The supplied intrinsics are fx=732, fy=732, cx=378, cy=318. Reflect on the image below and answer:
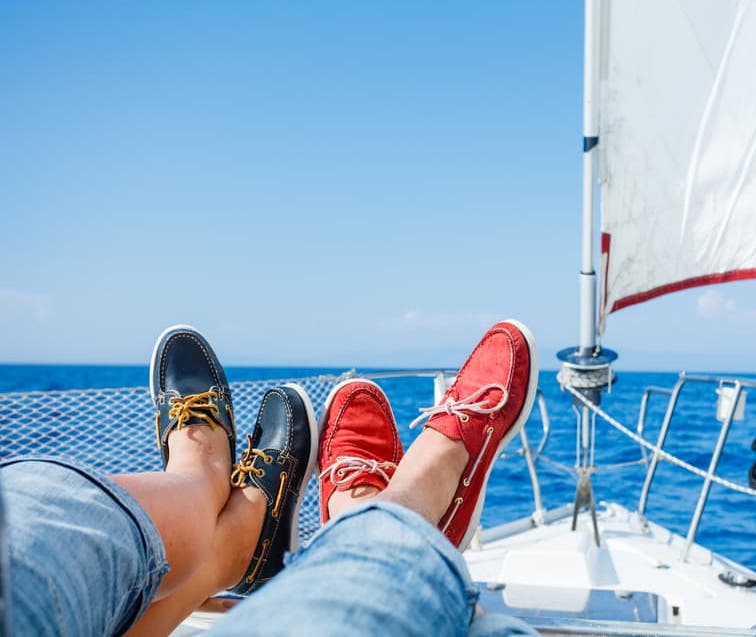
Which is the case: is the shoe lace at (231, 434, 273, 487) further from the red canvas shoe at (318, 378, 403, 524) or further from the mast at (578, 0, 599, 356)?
the mast at (578, 0, 599, 356)

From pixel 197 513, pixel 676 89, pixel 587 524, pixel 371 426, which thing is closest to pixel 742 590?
pixel 587 524

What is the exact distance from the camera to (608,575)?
84.0 inches

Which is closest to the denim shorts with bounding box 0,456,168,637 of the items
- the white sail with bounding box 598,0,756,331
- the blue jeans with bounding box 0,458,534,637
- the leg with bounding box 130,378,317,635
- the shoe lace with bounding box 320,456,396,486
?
the blue jeans with bounding box 0,458,534,637

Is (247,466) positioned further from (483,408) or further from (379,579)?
(379,579)

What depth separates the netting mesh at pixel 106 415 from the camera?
1664 millimetres

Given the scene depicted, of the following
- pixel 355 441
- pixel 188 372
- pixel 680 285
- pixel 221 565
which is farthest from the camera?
pixel 680 285

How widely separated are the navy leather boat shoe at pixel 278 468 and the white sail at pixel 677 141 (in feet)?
3.54

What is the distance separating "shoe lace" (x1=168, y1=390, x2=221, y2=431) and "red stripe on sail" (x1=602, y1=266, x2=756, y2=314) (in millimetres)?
1300

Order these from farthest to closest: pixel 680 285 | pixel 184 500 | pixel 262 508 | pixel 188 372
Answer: pixel 680 285
pixel 188 372
pixel 262 508
pixel 184 500

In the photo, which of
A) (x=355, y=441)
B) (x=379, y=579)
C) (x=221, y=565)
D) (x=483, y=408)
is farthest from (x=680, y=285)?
(x=379, y=579)

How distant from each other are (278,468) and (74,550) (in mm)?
837

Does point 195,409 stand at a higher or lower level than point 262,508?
higher

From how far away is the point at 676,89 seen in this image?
2.11m

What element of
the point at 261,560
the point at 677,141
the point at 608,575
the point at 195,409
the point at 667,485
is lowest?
the point at 667,485
